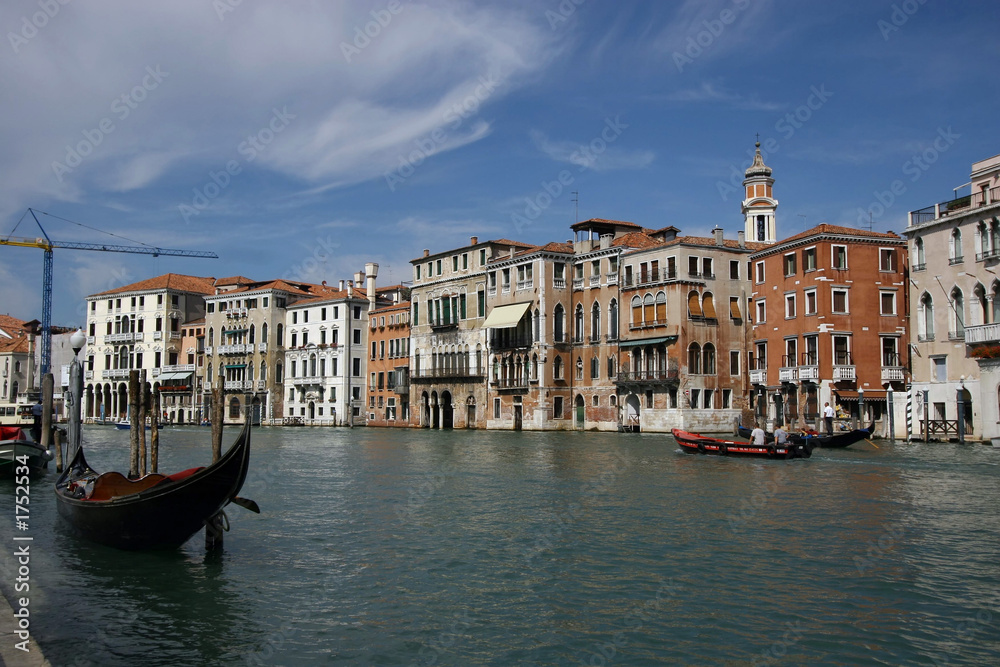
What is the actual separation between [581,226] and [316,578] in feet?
131

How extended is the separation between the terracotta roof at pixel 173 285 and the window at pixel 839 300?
52363 mm

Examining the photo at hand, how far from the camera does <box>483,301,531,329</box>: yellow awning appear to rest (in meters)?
47.8

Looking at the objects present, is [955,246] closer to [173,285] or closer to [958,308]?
[958,308]

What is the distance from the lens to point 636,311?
43625 millimetres

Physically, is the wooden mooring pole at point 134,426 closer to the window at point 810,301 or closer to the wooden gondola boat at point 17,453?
the wooden gondola boat at point 17,453

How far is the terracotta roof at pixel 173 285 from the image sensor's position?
7094cm

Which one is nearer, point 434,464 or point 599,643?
point 599,643

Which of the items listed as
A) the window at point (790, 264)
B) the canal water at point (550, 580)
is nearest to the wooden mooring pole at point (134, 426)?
the canal water at point (550, 580)

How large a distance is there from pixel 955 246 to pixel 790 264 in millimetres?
6982

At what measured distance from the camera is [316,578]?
1032cm

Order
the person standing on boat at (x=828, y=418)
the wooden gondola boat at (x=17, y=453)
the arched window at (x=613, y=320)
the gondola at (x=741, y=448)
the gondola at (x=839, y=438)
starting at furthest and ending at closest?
the arched window at (x=613, y=320), the person standing on boat at (x=828, y=418), the gondola at (x=839, y=438), the gondola at (x=741, y=448), the wooden gondola boat at (x=17, y=453)

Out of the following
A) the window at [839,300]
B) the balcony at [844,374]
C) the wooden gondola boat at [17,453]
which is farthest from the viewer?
the window at [839,300]

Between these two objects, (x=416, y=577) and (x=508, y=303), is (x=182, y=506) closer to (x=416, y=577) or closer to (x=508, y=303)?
(x=416, y=577)

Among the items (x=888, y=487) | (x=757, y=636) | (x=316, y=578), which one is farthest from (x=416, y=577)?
(x=888, y=487)
